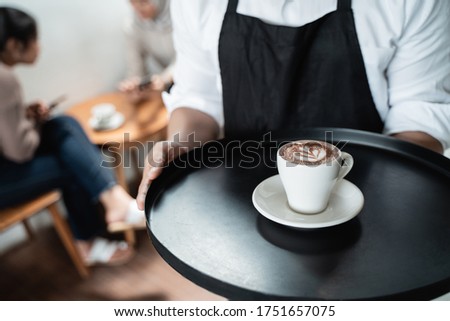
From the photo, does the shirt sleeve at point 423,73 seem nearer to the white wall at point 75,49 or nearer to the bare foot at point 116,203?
the bare foot at point 116,203

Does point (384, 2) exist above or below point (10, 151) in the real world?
above

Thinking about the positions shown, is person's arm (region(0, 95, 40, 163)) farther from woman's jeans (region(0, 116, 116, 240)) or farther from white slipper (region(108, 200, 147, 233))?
white slipper (region(108, 200, 147, 233))

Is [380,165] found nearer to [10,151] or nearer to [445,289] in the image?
[445,289]

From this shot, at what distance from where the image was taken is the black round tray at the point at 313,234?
1.95 ft

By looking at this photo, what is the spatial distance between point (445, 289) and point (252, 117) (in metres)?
0.65

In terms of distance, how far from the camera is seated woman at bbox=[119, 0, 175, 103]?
247 cm

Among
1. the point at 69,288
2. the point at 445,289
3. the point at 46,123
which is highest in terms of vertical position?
the point at 445,289

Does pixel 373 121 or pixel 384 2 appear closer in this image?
pixel 384 2

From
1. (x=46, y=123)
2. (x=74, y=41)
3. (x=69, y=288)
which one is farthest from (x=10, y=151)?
(x=74, y=41)

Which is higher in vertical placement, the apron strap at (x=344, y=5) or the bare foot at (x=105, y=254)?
the apron strap at (x=344, y=5)

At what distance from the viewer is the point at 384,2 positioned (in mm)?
955

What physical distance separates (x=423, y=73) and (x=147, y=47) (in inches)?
79.1

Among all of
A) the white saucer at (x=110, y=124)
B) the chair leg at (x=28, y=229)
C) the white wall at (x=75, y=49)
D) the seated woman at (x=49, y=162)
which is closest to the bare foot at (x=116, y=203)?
the seated woman at (x=49, y=162)

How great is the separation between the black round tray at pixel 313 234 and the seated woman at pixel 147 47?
164cm
